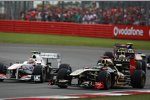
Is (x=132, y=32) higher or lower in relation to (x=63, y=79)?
higher

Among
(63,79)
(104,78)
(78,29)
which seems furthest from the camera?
(78,29)

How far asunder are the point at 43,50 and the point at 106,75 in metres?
18.2

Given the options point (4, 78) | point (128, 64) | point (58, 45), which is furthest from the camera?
point (58, 45)

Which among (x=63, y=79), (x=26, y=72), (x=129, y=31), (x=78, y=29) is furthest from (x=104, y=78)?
(x=78, y=29)

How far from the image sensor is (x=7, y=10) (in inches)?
1946

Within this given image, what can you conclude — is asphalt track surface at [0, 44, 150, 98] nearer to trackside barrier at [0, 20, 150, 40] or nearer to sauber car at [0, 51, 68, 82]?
sauber car at [0, 51, 68, 82]

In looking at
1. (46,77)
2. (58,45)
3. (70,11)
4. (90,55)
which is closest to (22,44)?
(58,45)

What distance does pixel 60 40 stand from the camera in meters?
44.9

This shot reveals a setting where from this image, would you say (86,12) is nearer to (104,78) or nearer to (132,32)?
(132,32)

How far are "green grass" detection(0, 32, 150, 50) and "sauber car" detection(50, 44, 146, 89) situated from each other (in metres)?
20.9

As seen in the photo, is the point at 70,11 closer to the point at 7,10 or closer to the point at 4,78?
the point at 7,10

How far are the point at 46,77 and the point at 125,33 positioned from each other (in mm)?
27140

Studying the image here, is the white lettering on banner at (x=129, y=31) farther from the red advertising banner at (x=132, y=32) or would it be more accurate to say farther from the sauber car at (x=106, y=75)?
the sauber car at (x=106, y=75)

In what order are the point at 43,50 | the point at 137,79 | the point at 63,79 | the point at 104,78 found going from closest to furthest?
1. the point at 104,78
2. the point at 63,79
3. the point at 137,79
4. the point at 43,50
